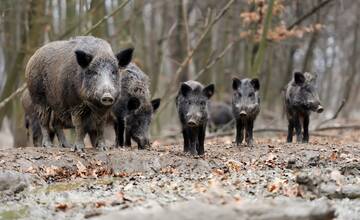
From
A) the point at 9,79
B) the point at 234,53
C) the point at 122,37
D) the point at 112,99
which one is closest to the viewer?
the point at 112,99

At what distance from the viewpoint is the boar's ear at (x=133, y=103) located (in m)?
13.0

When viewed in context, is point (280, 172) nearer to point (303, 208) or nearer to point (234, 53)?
point (303, 208)

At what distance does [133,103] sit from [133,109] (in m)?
0.13

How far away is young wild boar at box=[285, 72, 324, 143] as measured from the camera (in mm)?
14023

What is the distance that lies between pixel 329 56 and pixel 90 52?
3671cm

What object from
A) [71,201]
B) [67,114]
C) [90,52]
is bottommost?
[71,201]

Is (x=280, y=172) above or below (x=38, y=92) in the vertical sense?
below

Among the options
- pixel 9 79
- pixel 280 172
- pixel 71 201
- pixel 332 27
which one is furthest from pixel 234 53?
pixel 71 201

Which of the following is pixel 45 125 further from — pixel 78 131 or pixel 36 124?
pixel 78 131

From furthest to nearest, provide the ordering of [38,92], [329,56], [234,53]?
[329,56]
[234,53]
[38,92]

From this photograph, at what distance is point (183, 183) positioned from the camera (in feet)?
32.3

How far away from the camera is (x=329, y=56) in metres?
46.8

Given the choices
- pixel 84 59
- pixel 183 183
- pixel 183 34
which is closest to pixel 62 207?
pixel 183 183

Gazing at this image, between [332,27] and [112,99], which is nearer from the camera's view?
[112,99]
